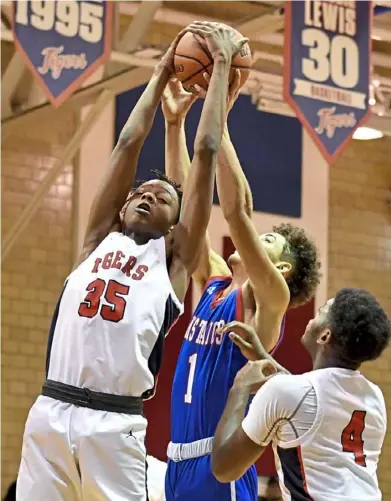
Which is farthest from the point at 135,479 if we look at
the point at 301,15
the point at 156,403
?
the point at 156,403

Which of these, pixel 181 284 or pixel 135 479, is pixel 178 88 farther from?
pixel 135 479

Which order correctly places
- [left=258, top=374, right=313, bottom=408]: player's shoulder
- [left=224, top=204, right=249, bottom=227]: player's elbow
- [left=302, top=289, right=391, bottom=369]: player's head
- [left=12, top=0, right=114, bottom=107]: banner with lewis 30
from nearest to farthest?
[left=258, top=374, right=313, bottom=408]: player's shoulder → [left=302, top=289, right=391, bottom=369]: player's head → [left=224, top=204, right=249, bottom=227]: player's elbow → [left=12, top=0, right=114, bottom=107]: banner with lewis 30

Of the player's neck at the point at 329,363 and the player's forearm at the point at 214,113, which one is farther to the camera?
the player's forearm at the point at 214,113

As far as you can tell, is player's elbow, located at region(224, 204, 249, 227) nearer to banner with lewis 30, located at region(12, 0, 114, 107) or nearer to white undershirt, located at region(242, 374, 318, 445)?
white undershirt, located at region(242, 374, 318, 445)

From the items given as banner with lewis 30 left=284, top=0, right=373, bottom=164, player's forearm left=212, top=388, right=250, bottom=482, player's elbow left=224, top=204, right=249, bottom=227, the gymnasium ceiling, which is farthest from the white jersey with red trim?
the gymnasium ceiling

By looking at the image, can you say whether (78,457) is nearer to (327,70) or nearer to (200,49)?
(200,49)

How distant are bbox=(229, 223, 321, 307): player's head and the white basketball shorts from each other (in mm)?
1619

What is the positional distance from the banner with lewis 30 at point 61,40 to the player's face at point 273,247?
2.77 meters

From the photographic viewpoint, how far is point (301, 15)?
28.9 ft

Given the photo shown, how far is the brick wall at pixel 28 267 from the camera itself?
10672mm

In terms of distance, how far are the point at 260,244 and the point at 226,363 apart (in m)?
0.55

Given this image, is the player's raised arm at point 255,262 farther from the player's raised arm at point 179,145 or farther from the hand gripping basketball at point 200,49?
the hand gripping basketball at point 200,49

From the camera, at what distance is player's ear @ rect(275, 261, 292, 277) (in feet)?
18.3

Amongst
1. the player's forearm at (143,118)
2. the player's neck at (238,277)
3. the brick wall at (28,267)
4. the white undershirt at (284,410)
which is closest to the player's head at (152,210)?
the player's forearm at (143,118)
